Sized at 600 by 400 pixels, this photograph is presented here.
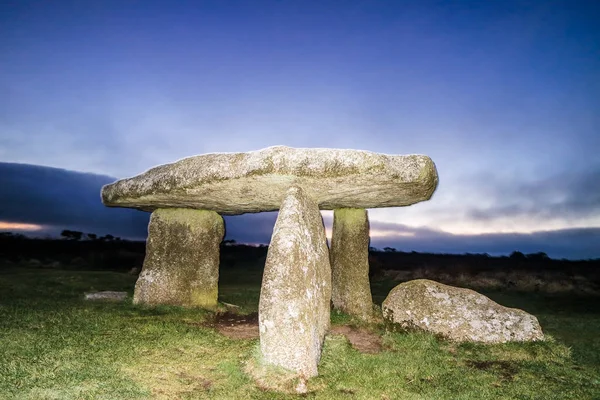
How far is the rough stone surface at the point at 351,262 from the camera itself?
1140 centimetres

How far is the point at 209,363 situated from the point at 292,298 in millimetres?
1828

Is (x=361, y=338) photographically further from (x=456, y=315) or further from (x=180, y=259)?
(x=180, y=259)

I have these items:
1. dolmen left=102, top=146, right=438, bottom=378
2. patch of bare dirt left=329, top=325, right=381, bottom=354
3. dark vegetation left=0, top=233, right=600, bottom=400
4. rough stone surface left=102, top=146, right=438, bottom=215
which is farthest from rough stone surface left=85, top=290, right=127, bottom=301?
patch of bare dirt left=329, top=325, right=381, bottom=354

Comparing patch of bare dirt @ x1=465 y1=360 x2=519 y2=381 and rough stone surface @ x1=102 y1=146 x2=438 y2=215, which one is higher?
rough stone surface @ x1=102 y1=146 x2=438 y2=215

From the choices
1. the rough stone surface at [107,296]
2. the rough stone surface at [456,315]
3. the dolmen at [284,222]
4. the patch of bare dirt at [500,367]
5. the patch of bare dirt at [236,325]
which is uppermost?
the dolmen at [284,222]

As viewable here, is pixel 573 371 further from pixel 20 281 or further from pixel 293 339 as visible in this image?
pixel 20 281

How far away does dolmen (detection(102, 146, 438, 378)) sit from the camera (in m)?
6.80

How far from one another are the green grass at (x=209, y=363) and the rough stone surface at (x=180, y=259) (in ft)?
3.21

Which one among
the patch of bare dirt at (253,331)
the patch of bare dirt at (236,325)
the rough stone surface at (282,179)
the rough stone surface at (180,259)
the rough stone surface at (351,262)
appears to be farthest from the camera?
the rough stone surface at (180,259)

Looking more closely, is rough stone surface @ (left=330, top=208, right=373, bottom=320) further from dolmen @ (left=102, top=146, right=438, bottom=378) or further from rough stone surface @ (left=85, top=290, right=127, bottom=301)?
rough stone surface @ (left=85, top=290, right=127, bottom=301)

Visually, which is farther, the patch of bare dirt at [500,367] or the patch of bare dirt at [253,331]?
the patch of bare dirt at [253,331]

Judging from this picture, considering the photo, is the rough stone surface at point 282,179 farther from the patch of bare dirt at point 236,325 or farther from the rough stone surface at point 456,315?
the patch of bare dirt at point 236,325

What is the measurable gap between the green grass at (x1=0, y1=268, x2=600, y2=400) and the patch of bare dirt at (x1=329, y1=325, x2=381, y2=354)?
0.85 feet

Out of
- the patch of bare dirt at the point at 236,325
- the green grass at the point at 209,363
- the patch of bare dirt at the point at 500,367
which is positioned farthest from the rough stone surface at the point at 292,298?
the patch of bare dirt at the point at 500,367
